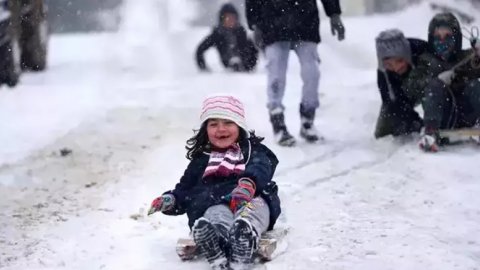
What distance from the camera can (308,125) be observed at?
6488 mm

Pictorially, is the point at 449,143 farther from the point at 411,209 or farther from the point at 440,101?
the point at 411,209

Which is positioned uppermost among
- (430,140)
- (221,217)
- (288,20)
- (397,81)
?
(288,20)

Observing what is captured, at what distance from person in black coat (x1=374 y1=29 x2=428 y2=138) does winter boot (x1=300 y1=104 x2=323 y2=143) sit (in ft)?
1.82

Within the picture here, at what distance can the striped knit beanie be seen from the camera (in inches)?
153

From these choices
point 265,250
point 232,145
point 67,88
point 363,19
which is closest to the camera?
point 265,250

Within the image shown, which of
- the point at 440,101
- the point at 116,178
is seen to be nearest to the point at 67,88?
the point at 116,178

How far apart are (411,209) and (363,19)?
14.1 m

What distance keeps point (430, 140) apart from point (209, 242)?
293cm

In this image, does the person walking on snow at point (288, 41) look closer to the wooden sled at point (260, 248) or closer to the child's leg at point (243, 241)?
the wooden sled at point (260, 248)

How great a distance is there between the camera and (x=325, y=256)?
3545 mm

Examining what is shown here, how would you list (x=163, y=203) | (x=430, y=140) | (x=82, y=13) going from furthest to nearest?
1. (x=82, y=13)
2. (x=430, y=140)
3. (x=163, y=203)

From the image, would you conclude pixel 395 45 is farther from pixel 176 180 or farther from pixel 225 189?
pixel 225 189

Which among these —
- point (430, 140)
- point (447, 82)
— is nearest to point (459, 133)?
point (430, 140)

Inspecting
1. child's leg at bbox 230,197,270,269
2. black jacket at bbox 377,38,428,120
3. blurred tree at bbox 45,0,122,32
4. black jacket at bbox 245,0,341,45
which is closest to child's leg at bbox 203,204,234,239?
child's leg at bbox 230,197,270,269
